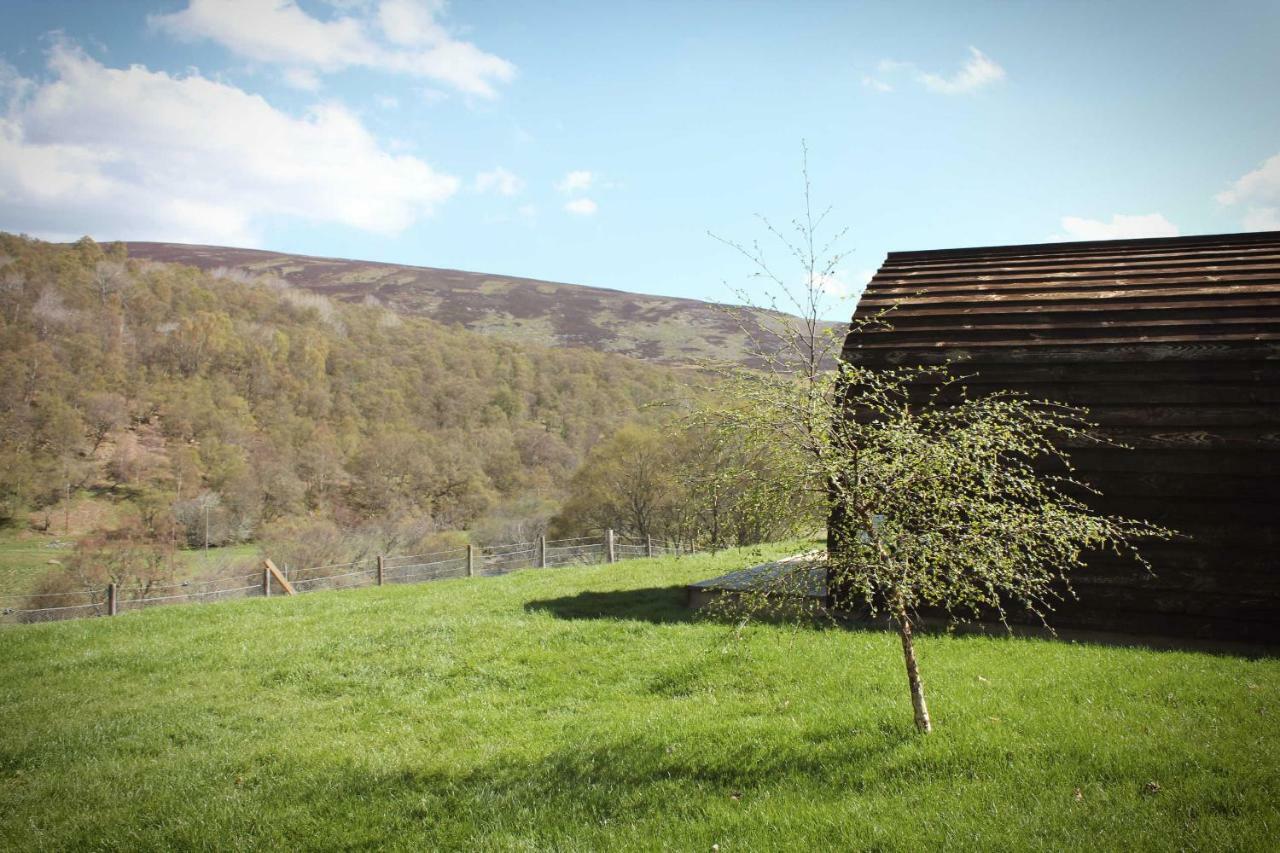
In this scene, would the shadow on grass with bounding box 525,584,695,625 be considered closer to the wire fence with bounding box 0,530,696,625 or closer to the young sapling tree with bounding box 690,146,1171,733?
the young sapling tree with bounding box 690,146,1171,733

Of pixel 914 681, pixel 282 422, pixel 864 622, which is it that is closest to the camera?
pixel 914 681

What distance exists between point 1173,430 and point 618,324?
304 feet

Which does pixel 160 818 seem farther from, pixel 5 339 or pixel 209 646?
pixel 5 339

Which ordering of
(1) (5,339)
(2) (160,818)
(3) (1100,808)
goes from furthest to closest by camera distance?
(1) (5,339) < (2) (160,818) < (3) (1100,808)

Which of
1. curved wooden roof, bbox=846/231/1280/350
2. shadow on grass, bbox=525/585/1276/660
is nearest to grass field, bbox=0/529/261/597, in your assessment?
shadow on grass, bbox=525/585/1276/660

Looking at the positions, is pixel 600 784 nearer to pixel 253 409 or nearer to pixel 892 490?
pixel 892 490

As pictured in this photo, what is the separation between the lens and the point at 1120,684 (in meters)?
6.30

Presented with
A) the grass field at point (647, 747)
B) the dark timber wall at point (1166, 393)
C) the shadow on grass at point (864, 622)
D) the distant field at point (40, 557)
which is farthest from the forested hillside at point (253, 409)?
the grass field at point (647, 747)

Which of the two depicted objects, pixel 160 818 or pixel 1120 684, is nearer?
pixel 160 818

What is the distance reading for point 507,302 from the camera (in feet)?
343

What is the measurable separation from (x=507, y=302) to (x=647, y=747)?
10282 cm

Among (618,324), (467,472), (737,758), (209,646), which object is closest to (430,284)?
(618,324)

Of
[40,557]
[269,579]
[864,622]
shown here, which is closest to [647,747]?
[864,622]

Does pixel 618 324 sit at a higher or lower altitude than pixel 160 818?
higher
